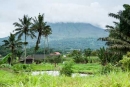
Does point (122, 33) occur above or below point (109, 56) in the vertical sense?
above

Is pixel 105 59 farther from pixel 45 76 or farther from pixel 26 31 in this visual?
pixel 45 76

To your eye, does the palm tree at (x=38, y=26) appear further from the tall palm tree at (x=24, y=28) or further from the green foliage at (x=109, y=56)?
the green foliage at (x=109, y=56)

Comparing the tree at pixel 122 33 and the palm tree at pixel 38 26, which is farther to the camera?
the palm tree at pixel 38 26

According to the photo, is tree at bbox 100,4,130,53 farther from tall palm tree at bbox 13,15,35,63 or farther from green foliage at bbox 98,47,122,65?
tall palm tree at bbox 13,15,35,63

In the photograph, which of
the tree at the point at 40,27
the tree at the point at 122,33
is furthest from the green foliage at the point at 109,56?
the tree at the point at 40,27

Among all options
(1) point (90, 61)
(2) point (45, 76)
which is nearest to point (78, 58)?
(1) point (90, 61)

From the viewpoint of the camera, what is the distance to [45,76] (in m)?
6.71

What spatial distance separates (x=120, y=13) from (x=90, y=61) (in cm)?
3821

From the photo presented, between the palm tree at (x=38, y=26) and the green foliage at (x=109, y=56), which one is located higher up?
the palm tree at (x=38, y=26)

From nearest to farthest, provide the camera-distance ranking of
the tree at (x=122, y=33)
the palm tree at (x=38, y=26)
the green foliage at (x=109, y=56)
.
Answer: 1. the tree at (x=122, y=33)
2. the green foliage at (x=109, y=56)
3. the palm tree at (x=38, y=26)

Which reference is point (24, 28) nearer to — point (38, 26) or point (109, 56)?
point (38, 26)

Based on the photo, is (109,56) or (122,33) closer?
(122,33)

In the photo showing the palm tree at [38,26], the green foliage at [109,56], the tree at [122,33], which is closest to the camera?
the tree at [122,33]

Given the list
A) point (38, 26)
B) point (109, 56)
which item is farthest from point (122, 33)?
point (38, 26)
